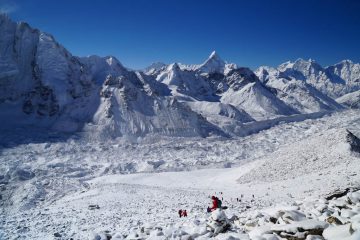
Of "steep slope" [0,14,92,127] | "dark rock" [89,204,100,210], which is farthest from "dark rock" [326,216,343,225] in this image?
"steep slope" [0,14,92,127]

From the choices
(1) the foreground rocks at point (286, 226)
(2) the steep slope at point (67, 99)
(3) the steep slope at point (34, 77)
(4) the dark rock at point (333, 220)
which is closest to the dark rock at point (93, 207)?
(1) the foreground rocks at point (286, 226)

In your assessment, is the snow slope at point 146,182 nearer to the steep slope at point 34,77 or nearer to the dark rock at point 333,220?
the dark rock at point 333,220

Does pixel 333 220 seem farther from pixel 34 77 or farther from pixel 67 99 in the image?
pixel 34 77

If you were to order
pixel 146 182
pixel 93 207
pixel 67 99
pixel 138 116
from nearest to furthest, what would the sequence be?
pixel 93 207, pixel 146 182, pixel 138 116, pixel 67 99

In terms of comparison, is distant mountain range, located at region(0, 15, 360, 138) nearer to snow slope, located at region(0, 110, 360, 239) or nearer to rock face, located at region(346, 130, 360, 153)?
snow slope, located at region(0, 110, 360, 239)

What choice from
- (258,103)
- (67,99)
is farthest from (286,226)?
(258,103)

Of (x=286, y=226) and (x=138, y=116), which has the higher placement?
(x=138, y=116)

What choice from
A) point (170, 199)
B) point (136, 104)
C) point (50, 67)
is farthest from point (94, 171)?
point (50, 67)

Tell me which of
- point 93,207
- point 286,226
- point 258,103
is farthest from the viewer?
point 258,103

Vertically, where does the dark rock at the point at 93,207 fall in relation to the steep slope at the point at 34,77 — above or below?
below

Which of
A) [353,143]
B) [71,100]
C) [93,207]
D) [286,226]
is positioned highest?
[71,100]

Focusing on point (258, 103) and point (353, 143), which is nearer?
point (353, 143)
